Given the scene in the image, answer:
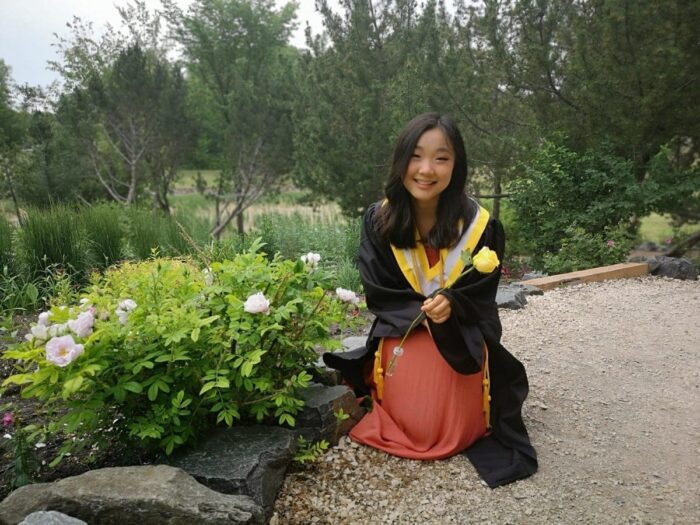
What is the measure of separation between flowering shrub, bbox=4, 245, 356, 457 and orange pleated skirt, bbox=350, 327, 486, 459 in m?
0.35

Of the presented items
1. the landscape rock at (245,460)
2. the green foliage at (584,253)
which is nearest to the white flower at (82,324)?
the landscape rock at (245,460)

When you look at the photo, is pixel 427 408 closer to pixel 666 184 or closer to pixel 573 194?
pixel 573 194

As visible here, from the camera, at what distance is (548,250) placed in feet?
20.1

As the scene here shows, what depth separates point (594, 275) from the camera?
4.98 metres

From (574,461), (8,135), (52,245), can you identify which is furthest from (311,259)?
(8,135)

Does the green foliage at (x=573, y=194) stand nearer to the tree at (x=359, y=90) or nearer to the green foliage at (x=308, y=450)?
the tree at (x=359, y=90)

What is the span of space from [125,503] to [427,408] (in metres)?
1.14

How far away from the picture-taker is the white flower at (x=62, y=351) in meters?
1.40

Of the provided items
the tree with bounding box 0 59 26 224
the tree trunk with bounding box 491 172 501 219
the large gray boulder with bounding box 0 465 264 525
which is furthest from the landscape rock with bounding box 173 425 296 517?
the tree with bounding box 0 59 26 224

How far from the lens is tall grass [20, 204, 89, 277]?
440 centimetres

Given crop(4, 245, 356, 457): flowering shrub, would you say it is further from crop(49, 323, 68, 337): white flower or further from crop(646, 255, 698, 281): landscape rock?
crop(646, 255, 698, 281): landscape rock

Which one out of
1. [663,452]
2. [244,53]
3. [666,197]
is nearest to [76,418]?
[663,452]

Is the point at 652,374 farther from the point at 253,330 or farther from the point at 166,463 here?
the point at 166,463

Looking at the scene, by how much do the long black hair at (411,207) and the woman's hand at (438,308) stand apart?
1.00ft
